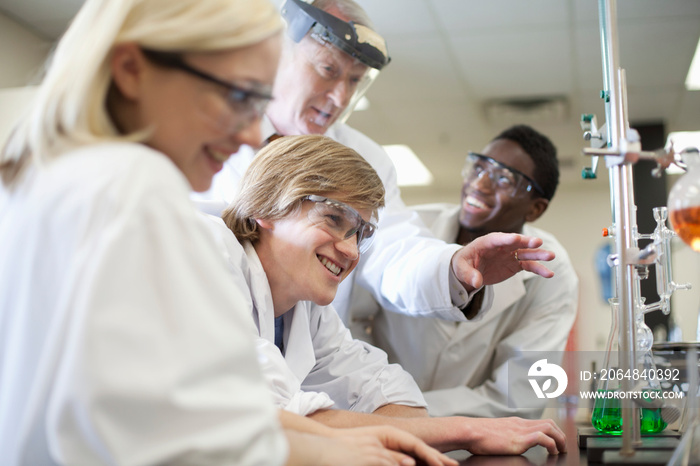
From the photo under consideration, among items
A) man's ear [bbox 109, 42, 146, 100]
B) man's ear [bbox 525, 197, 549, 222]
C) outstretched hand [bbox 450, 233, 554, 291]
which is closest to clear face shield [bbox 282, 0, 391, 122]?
outstretched hand [bbox 450, 233, 554, 291]

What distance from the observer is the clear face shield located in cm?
195

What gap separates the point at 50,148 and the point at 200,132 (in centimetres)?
17

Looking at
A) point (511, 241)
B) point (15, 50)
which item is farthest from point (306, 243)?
point (15, 50)

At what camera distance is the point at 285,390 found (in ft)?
3.95

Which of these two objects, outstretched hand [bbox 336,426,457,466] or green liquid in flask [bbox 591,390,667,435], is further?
green liquid in flask [bbox 591,390,667,435]

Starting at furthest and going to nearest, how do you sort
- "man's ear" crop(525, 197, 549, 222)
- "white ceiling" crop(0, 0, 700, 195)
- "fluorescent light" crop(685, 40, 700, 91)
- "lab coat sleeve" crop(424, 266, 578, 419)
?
"fluorescent light" crop(685, 40, 700, 91) < "white ceiling" crop(0, 0, 700, 195) < "man's ear" crop(525, 197, 549, 222) < "lab coat sleeve" crop(424, 266, 578, 419)

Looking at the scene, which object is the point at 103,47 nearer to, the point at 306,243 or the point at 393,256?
the point at 306,243

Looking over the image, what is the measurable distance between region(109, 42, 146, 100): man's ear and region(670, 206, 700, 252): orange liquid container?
835mm

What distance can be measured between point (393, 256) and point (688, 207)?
1.18 meters

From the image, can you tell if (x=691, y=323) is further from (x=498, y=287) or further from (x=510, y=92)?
(x=498, y=287)

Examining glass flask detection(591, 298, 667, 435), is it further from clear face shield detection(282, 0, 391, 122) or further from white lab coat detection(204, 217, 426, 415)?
clear face shield detection(282, 0, 391, 122)

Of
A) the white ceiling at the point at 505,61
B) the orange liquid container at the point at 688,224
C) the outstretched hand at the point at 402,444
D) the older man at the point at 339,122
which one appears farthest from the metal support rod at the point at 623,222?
the white ceiling at the point at 505,61

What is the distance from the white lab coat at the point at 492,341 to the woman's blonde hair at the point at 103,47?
1823 mm

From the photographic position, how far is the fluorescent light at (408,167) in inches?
279
